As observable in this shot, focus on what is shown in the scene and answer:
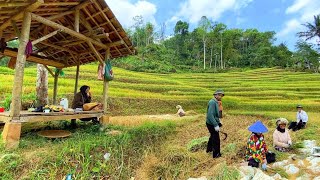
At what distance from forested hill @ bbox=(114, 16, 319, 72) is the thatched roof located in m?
28.5

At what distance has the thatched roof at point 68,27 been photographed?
5.39m

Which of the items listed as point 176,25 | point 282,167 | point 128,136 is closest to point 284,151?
point 282,167

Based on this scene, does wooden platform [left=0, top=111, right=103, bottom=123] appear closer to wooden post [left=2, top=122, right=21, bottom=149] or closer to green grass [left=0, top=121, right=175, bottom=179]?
Result: wooden post [left=2, top=122, right=21, bottom=149]

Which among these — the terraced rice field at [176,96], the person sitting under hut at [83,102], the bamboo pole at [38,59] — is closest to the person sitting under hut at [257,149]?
the person sitting under hut at [83,102]

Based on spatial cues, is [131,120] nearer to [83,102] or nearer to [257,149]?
[83,102]

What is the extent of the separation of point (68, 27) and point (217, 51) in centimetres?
4209

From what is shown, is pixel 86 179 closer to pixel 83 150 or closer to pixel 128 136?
pixel 83 150

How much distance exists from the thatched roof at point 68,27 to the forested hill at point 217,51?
28.5 m

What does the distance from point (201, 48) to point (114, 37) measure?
44110mm

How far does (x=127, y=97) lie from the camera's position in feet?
48.3

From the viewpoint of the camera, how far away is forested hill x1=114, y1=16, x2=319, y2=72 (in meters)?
42.7

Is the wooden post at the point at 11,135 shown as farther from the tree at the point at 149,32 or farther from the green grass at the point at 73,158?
the tree at the point at 149,32

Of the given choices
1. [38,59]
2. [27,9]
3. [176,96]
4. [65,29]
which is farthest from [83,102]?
[176,96]

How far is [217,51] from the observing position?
4703 centimetres
